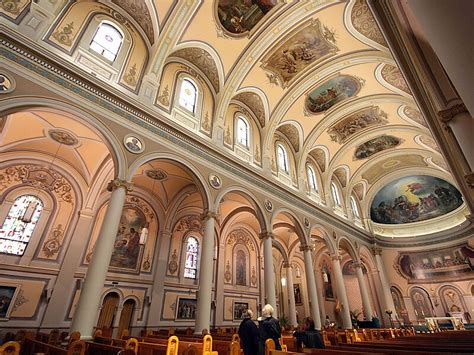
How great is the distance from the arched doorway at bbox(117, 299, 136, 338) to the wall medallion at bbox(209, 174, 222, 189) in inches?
255

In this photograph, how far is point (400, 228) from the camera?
2100cm

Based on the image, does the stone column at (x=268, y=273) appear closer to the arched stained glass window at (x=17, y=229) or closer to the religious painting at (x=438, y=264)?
the arched stained glass window at (x=17, y=229)

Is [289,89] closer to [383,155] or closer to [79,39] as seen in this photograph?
[79,39]

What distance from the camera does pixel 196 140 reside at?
9016 millimetres

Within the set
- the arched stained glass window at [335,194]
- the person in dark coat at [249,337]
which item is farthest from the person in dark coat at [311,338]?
the arched stained glass window at [335,194]

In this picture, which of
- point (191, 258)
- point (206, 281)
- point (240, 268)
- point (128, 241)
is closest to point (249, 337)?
point (206, 281)

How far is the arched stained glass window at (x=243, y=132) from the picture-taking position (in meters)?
12.2

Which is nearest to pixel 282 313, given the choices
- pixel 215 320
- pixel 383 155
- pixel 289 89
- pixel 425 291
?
pixel 215 320

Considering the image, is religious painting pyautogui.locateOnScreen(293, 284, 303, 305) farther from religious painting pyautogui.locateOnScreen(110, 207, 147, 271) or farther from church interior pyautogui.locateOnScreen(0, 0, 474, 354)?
religious painting pyautogui.locateOnScreen(110, 207, 147, 271)

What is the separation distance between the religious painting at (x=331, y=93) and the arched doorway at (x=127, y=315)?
1354 centimetres

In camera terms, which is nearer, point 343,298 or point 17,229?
point 17,229

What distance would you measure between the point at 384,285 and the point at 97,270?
20.8m

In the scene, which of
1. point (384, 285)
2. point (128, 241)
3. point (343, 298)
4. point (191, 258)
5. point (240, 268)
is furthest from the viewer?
point (384, 285)

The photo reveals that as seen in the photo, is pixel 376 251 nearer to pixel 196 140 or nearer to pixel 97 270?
pixel 196 140
